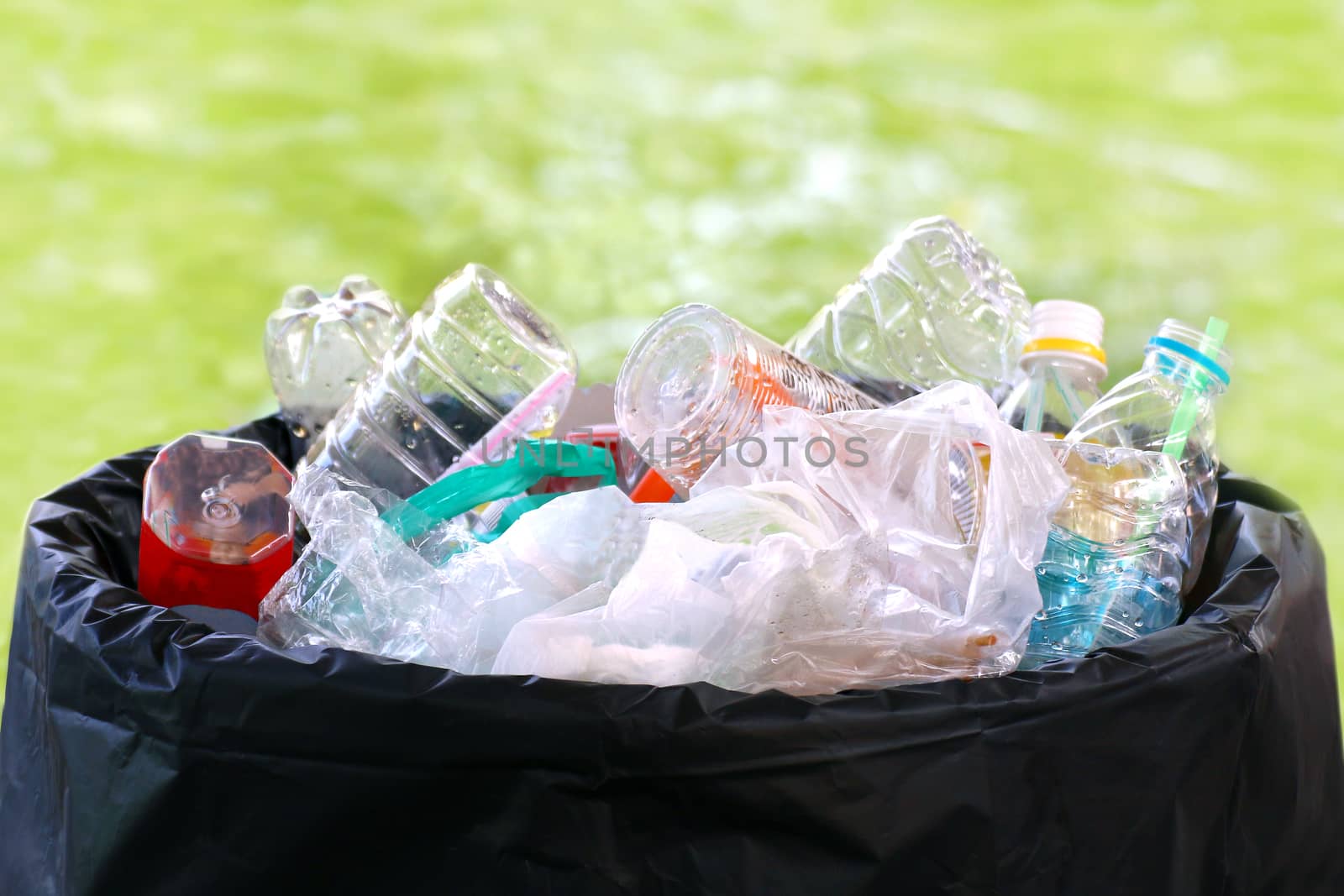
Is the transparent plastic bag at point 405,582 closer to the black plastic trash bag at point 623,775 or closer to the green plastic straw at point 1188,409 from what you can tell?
the black plastic trash bag at point 623,775

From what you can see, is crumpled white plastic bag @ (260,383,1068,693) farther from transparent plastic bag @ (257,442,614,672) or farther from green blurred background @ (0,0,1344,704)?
green blurred background @ (0,0,1344,704)

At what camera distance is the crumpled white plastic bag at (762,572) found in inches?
31.8

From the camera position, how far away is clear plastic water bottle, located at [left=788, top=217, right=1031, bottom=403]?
131 cm

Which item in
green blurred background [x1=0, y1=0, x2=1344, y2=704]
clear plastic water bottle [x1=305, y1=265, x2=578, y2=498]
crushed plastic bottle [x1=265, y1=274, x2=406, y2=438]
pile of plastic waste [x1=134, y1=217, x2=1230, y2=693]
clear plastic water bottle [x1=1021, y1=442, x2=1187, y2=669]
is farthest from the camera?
green blurred background [x1=0, y1=0, x2=1344, y2=704]

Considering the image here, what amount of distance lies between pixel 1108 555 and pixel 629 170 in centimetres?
222

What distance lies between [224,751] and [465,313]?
578 millimetres

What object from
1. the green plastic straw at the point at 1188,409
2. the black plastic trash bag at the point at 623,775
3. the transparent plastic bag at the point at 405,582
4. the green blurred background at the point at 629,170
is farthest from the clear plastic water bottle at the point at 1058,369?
the green blurred background at the point at 629,170

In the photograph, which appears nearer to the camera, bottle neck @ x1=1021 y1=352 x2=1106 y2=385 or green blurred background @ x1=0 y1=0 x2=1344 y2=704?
bottle neck @ x1=1021 y1=352 x2=1106 y2=385

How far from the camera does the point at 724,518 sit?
884 millimetres

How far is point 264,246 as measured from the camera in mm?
2916

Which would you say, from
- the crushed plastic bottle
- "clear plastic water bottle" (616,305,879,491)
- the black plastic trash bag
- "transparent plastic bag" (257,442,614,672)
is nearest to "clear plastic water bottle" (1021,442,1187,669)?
the black plastic trash bag

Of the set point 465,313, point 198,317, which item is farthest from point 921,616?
point 198,317

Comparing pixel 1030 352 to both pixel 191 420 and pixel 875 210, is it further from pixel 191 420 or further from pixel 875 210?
pixel 191 420

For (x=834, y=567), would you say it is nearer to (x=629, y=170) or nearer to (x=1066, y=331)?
(x=1066, y=331)
